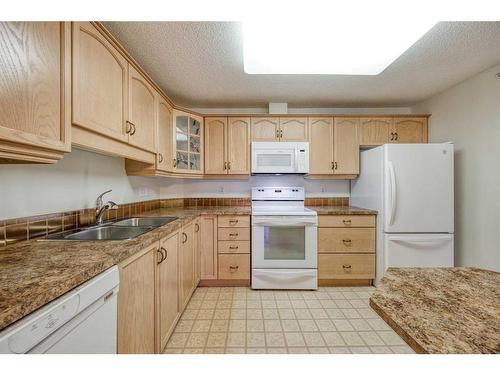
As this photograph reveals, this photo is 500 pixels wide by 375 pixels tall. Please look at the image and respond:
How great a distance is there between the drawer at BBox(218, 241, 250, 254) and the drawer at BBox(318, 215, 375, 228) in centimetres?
87

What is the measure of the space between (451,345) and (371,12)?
3.25 feet

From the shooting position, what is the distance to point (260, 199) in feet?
10.3

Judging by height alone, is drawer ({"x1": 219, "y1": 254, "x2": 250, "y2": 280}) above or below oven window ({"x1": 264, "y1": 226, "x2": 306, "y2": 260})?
below

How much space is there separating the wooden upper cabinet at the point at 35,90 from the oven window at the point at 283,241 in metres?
2.01

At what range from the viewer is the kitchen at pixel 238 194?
754mm

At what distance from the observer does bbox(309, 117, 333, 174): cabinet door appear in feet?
9.58

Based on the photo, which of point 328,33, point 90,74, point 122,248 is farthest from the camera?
point 328,33

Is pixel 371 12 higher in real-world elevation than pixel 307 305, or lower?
higher

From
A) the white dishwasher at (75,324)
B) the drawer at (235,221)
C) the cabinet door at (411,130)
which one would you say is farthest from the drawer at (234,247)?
the cabinet door at (411,130)

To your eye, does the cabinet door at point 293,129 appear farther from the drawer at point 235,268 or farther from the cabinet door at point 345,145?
the drawer at point 235,268

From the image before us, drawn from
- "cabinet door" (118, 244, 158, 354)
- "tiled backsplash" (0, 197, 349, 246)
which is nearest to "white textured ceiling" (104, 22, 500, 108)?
"tiled backsplash" (0, 197, 349, 246)

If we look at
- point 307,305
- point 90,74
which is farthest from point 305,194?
point 90,74

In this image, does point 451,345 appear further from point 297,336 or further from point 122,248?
point 297,336

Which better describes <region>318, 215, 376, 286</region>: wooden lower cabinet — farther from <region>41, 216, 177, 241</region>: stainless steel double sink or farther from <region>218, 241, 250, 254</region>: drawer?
<region>41, 216, 177, 241</region>: stainless steel double sink
